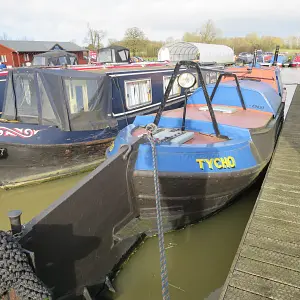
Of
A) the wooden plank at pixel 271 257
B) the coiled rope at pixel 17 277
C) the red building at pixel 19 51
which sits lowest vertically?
the wooden plank at pixel 271 257

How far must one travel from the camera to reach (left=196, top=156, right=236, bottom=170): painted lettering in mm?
4254

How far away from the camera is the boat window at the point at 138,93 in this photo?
8.20 meters

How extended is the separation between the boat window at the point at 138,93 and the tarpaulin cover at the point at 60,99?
864mm

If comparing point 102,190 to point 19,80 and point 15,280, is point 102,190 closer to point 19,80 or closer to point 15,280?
point 15,280

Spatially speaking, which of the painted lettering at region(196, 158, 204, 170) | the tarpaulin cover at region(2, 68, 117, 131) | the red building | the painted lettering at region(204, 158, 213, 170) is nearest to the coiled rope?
the painted lettering at region(196, 158, 204, 170)

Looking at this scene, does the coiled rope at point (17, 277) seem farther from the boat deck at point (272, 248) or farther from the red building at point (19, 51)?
the red building at point (19, 51)

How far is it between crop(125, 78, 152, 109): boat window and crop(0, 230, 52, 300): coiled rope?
6283 mm

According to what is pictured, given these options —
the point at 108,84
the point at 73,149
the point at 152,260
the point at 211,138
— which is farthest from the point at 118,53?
the point at 152,260

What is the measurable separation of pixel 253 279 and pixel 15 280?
6.37 ft

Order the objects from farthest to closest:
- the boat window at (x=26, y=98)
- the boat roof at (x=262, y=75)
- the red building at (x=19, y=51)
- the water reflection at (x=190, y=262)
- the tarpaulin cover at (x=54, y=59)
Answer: the red building at (x=19, y=51), the tarpaulin cover at (x=54, y=59), the boat roof at (x=262, y=75), the boat window at (x=26, y=98), the water reflection at (x=190, y=262)

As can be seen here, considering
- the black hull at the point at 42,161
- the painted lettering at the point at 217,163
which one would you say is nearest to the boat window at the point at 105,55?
the black hull at the point at 42,161

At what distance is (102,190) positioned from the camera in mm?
→ 3451

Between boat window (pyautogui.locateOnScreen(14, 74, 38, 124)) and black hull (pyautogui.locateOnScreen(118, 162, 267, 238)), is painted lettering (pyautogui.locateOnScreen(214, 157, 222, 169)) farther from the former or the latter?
boat window (pyautogui.locateOnScreen(14, 74, 38, 124))

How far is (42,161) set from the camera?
6.68 meters
